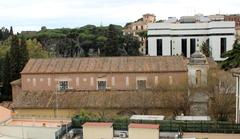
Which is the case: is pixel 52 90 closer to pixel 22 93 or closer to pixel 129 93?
pixel 22 93

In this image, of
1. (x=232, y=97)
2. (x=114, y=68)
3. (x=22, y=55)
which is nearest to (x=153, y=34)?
(x=22, y=55)

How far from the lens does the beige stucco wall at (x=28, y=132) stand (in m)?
24.4

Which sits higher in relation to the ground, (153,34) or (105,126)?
(153,34)

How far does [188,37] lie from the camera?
72312mm

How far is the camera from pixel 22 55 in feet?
159

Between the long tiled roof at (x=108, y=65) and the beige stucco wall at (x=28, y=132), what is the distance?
34.5 ft

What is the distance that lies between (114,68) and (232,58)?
39.6ft

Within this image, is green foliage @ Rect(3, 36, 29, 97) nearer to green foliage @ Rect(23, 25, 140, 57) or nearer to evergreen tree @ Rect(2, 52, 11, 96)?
evergreen tree @ Rect(2, 52, 11, 96)

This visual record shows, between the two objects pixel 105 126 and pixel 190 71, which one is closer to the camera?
pixel 105 126

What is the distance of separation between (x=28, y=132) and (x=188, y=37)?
168ft

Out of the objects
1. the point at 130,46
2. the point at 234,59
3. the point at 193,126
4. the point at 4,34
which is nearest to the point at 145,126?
the point at 193,126

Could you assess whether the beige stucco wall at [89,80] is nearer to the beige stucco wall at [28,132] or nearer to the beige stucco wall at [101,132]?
the beige stucco wall at [28,132]

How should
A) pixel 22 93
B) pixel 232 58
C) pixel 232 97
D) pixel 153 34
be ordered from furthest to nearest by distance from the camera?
pixel 153 34, pixel 22 93, pixel 232 97, pixel 232 58

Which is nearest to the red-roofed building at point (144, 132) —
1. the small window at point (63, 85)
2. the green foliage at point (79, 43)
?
the small window at point (63, 85)
